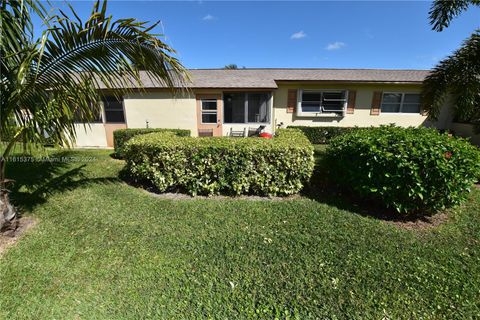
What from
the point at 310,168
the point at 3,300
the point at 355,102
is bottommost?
the point at 3,300

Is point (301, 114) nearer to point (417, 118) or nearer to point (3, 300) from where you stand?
point (417, 118)

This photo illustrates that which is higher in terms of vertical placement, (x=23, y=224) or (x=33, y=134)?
(x=33, y=134)

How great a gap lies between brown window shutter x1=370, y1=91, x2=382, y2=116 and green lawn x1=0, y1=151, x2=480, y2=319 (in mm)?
8599

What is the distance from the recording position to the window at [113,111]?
11.1m

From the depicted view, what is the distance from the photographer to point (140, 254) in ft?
10.3

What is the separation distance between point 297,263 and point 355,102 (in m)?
11.3

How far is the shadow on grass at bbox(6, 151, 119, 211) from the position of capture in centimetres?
456

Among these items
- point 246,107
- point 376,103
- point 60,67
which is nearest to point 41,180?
point 60,67

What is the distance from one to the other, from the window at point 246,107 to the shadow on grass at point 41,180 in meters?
6.82

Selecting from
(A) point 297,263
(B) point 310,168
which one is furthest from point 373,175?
(A) point 297,263

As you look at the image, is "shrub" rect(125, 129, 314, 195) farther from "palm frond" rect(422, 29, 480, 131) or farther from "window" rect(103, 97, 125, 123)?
"window" rect(103, 97, 125, 123)

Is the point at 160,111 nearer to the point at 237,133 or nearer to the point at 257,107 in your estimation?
the point at 237,133

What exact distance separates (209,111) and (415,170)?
917 cm

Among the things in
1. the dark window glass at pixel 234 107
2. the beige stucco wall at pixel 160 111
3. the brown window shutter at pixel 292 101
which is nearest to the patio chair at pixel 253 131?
the dark window glass at pixel 234 107
